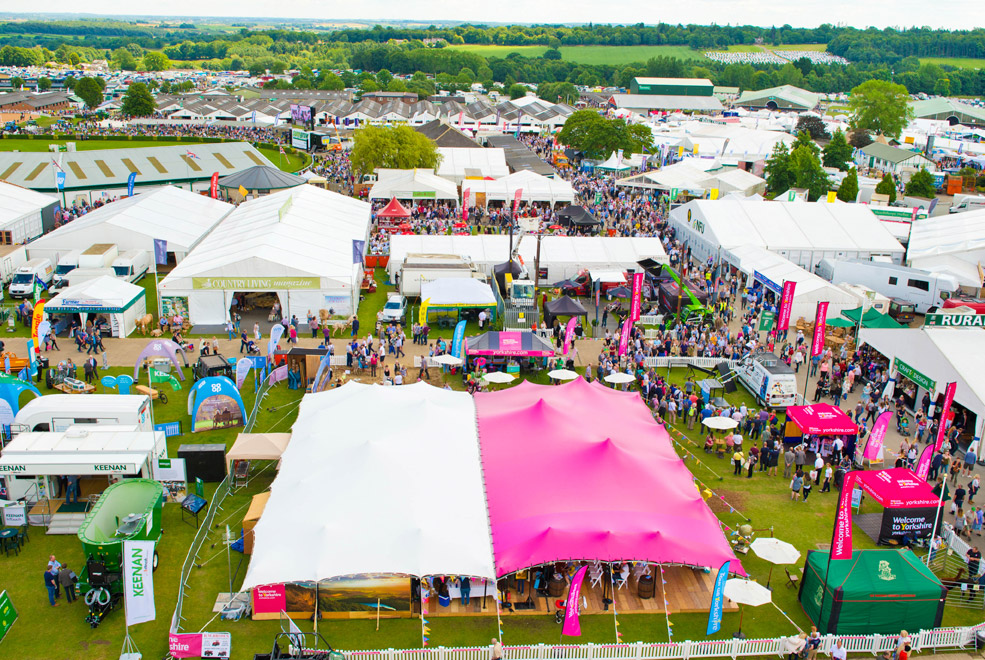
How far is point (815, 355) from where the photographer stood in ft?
71.6

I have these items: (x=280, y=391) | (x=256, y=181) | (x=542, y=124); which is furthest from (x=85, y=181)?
(x=542, y=124)

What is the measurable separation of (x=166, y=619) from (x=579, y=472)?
730 cm

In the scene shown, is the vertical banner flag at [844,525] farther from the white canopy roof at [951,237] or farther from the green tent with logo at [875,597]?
the white canopy roof at [951,237]

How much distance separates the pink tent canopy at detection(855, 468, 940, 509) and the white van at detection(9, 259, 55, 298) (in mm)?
26879

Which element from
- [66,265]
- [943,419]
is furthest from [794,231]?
[66,265]

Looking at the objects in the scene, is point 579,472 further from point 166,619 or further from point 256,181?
point 256,181

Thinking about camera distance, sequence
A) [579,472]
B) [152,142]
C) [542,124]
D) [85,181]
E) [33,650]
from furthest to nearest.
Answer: [542,124] → [152,142] → [85,181] → [579,472] → [33,650]

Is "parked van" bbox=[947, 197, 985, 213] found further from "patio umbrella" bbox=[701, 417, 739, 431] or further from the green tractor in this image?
the green tractor

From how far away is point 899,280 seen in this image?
28.9 m

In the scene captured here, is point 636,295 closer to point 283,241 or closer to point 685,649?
point 283,241

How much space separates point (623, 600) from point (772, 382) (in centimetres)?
946

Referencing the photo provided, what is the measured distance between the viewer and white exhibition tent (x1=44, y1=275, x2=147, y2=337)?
2331 centimetres

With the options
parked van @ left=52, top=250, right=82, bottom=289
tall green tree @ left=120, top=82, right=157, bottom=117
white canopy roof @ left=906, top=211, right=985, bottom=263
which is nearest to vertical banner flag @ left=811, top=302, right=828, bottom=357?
white canopy roof @ left=906, top=211, right=985, bottom=263

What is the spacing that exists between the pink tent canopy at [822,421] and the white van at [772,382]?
81.5 inches
